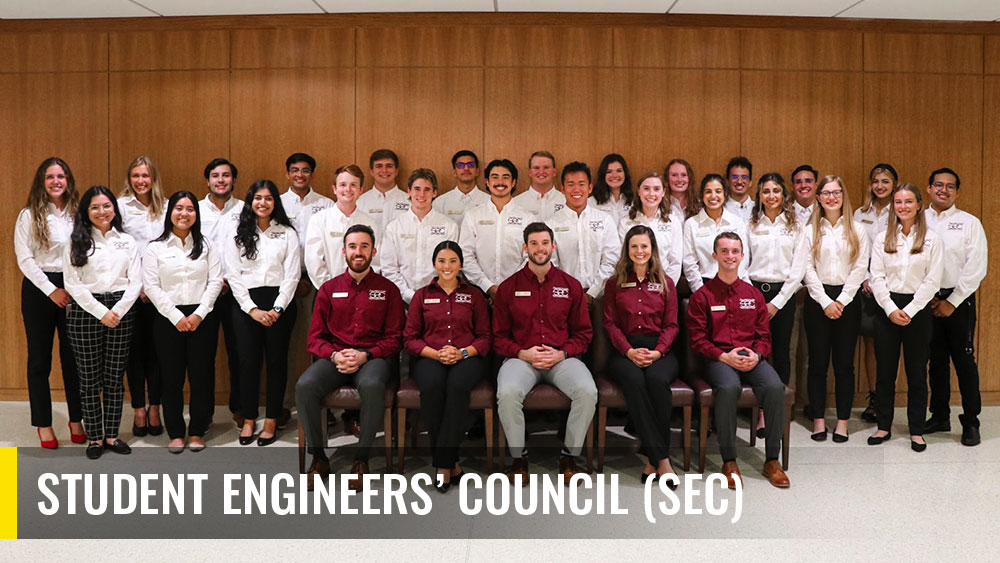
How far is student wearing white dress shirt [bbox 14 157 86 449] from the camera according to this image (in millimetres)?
4301

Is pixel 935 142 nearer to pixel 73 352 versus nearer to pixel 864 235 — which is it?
pixel 864 235

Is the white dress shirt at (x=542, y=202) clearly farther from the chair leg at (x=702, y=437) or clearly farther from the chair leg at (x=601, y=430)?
the chair leg at (x=702, y=437)

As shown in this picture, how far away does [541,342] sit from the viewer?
13.1 feet

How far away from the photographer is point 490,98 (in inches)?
211

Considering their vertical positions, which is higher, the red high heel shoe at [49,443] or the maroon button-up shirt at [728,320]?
the maroon button-up shirt at [728,320]

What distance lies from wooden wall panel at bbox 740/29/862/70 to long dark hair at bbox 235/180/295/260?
3.73 meters

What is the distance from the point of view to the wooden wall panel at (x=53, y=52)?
5.43m

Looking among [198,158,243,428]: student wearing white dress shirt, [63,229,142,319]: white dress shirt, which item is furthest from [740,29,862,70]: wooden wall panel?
[63,229,142,319]: white dress shirt

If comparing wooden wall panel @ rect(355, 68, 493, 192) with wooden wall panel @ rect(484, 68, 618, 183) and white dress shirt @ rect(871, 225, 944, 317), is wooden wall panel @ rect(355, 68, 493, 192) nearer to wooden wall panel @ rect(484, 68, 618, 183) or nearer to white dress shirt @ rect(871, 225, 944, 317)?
wooden wall panel @ rect(484, 68, 618, 183)

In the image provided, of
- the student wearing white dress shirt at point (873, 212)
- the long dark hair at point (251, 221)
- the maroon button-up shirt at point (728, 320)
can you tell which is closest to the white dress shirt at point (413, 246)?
the long dark hair at point (251, 221)

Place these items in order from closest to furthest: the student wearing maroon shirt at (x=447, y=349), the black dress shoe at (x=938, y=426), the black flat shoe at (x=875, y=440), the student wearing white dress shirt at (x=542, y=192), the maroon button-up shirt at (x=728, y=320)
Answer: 1. the student wearing maroon shirt at (x=447, y=349)
2. the maroon button-up shirt at (x=728, y=320)
3. the black flat shoe at (x=875, y=440)
4. the black dress shoe at (x=938, y=426)
5. the student wearing white dress shirt at (x=542, y=192)

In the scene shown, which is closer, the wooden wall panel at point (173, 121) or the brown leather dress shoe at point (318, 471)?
the brown leather dress shoe at point (318, 471)

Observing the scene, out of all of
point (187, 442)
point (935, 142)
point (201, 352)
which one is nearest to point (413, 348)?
point (201, 352)

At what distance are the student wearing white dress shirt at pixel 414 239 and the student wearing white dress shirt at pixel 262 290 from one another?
627mm
